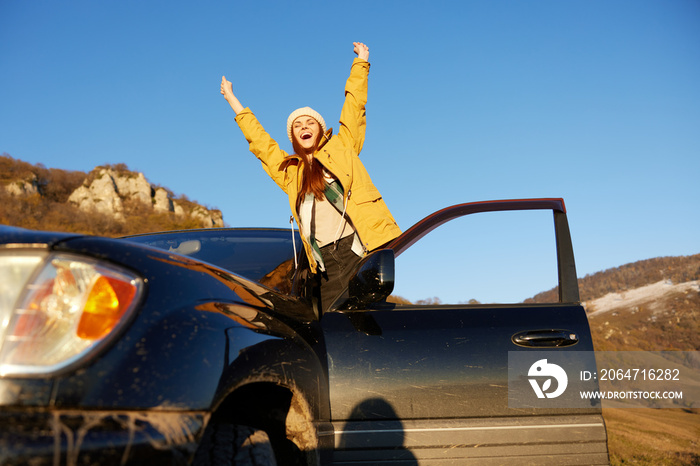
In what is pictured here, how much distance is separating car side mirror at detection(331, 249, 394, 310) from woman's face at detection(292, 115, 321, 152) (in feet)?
4.26

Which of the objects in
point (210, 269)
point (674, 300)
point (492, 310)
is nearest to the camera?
point (210, 269)

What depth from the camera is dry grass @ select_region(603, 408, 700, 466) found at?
24.0ft

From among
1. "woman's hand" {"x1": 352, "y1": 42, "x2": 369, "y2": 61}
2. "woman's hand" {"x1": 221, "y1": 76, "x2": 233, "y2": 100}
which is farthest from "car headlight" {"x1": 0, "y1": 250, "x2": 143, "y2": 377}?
"woman's hand" {"x1": 221, "y1": 76, "x2": 233, "y2": 100}

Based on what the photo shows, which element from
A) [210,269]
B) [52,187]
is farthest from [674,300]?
[52,187]

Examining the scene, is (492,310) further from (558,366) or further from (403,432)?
(403,432)

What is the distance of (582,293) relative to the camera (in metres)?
2.21

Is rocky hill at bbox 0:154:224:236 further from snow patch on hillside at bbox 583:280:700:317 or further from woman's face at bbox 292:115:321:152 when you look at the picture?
woman's face at bbox 292:115:321:152

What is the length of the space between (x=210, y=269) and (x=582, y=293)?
156cm

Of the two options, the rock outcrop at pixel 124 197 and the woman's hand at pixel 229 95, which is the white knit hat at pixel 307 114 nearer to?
the woman's hand at pixel 229 95

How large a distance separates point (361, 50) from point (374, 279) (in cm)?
176

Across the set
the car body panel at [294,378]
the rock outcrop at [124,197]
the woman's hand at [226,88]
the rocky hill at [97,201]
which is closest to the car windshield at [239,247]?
the woman's hand at [226,88]

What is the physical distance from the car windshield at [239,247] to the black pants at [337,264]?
364 mm

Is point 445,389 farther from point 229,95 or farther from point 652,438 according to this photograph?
point 652,438

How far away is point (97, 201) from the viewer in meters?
41.9
